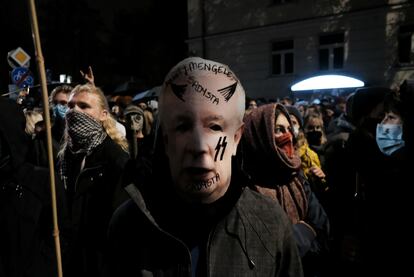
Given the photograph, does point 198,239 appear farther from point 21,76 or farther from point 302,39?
point 302,39

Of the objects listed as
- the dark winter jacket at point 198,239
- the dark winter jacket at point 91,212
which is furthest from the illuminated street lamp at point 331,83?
the dark winter jacket at point 198,239

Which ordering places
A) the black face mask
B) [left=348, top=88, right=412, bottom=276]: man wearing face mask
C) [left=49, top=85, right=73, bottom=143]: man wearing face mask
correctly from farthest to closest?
the black face mask < [left=49, top=85, right=73, bottom=143]: man wearing face mask < [left=348, top=88, right=412, bottom=276]: man wearing face mask

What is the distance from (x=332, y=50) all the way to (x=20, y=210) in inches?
605

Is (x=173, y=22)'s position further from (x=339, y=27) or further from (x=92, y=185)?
(x=92, y=185)

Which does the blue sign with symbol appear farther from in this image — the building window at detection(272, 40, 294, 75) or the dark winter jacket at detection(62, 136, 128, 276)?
the building window at detection(272, 40, 294, 75)

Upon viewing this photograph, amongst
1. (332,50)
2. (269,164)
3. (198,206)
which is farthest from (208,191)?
(332,50)

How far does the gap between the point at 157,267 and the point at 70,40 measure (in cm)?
2900

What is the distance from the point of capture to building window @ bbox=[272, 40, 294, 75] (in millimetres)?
17000

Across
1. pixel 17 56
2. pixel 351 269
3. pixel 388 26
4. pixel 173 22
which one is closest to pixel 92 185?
pixel 351 269

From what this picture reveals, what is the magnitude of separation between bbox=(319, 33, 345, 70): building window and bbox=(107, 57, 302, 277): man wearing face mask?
50.4 feet

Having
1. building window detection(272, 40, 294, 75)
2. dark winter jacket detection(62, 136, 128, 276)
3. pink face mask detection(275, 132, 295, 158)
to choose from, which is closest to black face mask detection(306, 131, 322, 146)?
pink face mask detection(275, 132, 295, 158)

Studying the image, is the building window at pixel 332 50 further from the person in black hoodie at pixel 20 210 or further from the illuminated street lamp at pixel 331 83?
the person in black hoodie at pixel 20 210

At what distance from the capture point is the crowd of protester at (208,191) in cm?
133

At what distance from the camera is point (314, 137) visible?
16.3 feet
